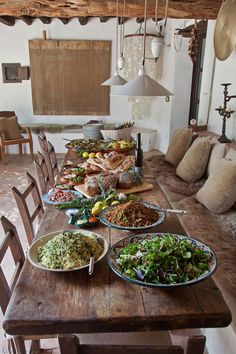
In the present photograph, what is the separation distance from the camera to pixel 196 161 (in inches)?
120

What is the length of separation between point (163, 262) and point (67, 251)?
365 mm

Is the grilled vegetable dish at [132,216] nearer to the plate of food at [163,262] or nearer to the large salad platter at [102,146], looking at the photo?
the plate of food at [163,262]

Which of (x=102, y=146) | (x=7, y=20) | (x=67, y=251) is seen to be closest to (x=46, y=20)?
(x=7, y=20)

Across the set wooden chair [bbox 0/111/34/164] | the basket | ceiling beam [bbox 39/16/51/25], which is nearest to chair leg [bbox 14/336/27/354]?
the basket

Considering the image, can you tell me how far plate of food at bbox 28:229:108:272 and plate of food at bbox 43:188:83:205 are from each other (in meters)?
0.47

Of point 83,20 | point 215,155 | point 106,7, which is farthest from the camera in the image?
point 83,20

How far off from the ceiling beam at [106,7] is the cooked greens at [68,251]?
3.65 m

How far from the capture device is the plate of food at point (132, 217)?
4.54ft

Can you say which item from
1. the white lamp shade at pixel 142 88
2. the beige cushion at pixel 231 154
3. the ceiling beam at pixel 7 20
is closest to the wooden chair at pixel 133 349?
the white lamp shade at pixel 142 88

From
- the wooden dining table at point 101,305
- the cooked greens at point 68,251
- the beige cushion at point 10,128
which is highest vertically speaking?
the cooked greens at point 68,251

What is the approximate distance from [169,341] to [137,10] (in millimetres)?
4010

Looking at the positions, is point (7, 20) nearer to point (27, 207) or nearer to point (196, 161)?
point (196, 161)

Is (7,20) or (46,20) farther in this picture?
(46,20)

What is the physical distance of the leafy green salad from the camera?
101 cm
